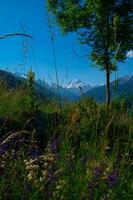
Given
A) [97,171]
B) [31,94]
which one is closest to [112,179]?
[97,171]

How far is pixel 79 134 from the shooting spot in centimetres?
786

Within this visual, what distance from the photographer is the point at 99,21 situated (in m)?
37.2

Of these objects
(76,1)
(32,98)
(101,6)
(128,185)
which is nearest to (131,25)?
(101,6)

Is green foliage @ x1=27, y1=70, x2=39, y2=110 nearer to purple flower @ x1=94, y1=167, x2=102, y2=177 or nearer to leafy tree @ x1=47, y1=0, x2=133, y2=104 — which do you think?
purple flower @ x1=94, y1=167, x2=102, y2=177

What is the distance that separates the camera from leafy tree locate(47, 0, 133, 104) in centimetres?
3582

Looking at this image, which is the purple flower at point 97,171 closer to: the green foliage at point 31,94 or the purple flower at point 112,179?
the purple flower at point 112,179

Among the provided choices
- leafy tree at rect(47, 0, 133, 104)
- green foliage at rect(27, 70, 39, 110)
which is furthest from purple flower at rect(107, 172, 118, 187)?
leafy tree at rect(47, 0, 133, 104)

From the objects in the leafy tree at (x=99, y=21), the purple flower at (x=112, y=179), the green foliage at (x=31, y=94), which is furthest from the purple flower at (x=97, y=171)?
the leafy tree at (x=99, y=21)

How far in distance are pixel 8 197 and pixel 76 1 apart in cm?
3563

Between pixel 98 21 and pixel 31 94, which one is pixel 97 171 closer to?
pixel 31 94

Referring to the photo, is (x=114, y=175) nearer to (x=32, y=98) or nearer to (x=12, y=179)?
(x=12, y=179)

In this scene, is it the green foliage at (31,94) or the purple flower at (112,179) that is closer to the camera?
the purple flower at (112,179)

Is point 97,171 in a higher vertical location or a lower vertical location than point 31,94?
lower

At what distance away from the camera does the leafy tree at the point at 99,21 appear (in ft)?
118
